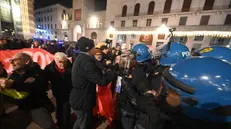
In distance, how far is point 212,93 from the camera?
886mm

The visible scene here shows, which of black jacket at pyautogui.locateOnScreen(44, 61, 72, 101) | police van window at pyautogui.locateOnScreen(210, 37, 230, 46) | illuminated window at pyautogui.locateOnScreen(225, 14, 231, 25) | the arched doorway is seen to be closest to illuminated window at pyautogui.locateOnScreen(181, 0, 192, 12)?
illuminated window at pyautogui.locateOnScreen(225, 14, 231, 25)

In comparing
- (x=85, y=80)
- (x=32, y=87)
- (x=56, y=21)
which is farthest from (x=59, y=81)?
(x=56, y=21)

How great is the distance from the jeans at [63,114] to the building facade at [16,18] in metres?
32.4

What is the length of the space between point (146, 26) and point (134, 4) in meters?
6.69

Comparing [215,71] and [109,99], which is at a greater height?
[215,71]

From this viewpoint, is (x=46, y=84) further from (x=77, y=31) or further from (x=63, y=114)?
(x=77, y=31)

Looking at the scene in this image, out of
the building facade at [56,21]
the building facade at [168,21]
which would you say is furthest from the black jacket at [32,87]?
the building facade at [56,21]

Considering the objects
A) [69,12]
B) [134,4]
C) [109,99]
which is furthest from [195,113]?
[69,12]

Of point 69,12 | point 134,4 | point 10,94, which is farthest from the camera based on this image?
point 69,12

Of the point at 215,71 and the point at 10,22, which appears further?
the point at 10,22

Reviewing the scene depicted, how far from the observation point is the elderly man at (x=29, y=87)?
6.40ft

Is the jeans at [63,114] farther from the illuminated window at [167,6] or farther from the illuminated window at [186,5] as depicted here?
the illuminated window at [167,6]

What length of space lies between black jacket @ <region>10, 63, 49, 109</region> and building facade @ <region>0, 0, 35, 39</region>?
32608mm

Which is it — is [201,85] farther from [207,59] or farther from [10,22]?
[10,22]
